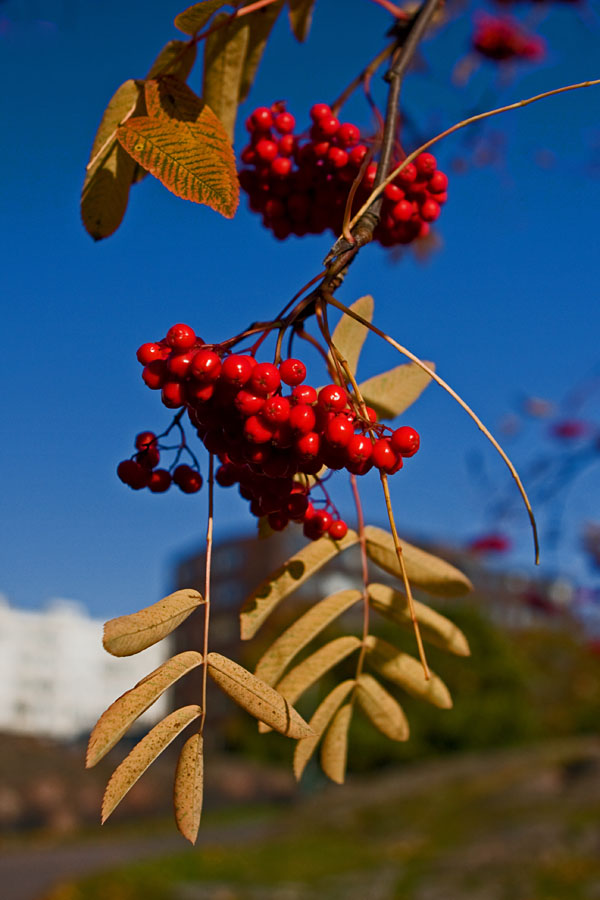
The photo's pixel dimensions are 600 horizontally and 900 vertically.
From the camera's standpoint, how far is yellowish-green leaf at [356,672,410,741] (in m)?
1.06

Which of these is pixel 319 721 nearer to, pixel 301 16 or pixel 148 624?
pixel 148 624

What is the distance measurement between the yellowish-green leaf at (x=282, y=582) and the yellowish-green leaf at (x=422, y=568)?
0.07 meters

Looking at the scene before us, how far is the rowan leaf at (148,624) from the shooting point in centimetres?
75

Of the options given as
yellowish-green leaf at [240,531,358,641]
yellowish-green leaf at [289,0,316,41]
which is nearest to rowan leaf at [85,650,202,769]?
yellowish-green leaf at [240,531,358,641]

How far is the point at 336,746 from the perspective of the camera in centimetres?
106

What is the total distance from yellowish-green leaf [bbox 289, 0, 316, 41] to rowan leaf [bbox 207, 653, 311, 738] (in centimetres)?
96

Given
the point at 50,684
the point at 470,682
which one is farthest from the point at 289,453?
the point at 50,684

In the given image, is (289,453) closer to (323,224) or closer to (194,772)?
(194,772)

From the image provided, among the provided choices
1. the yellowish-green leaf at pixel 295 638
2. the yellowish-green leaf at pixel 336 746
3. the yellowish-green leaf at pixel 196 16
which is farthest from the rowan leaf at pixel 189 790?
the yellowish-green leaf at pixel 196 16

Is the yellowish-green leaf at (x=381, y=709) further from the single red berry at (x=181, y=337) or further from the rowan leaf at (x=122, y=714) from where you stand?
the single red berry at (x=181, y=337)

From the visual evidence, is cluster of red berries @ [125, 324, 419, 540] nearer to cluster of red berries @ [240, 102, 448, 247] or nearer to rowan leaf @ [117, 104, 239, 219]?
rowan leaf @ [117, 104, 239, 219]

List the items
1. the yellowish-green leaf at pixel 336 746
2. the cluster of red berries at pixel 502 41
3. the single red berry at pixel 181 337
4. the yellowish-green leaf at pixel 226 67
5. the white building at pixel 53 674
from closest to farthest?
the single red berry at pixel 181 337
the yellowish-green leaf at pixel 336 746
the yellowish-green leaf at pixel 226 67
the cluster of red berries at pixel 502 41
the white building at pixel 53 674

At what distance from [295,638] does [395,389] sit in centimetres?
35

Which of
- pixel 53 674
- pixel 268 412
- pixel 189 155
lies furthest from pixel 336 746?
pixel 53 674
